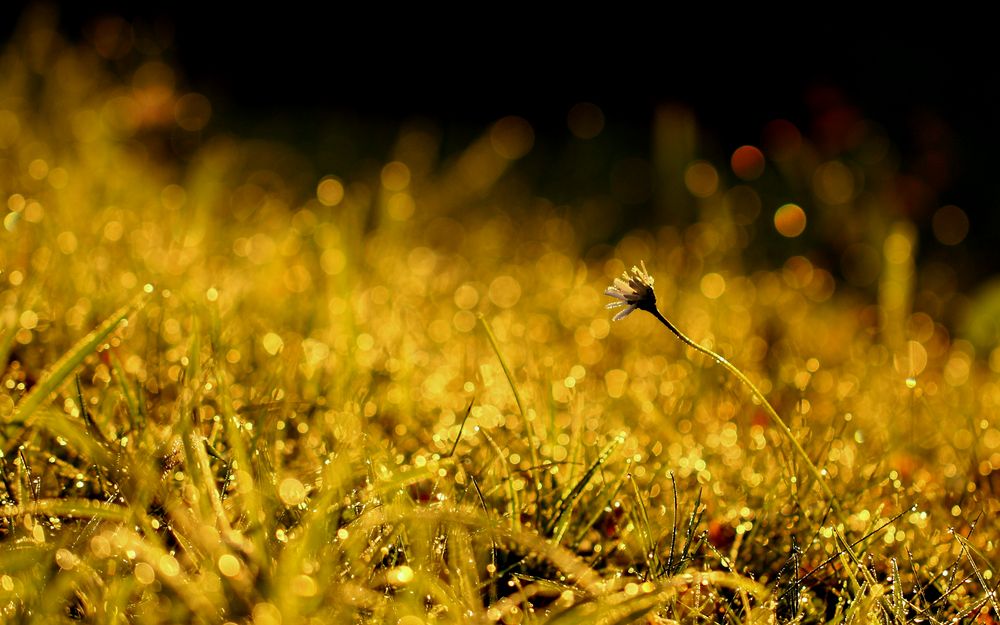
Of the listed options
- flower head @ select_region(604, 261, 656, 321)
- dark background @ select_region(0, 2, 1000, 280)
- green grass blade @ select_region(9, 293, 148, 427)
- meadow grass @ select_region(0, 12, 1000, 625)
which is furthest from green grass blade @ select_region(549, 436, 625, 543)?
dark background @ select_region(0, 2, 1000, 280)

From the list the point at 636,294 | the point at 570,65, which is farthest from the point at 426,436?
the point at 570,65

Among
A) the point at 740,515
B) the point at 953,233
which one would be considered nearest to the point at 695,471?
the point at 740,515

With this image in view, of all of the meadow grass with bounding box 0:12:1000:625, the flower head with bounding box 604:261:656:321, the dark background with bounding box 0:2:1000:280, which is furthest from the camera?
the dark background with bounding box 0:2:1000:280

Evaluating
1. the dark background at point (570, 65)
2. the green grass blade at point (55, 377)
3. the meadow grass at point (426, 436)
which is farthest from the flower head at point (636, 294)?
the dark background at point (570, 65)

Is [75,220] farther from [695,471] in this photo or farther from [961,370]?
[961,370]

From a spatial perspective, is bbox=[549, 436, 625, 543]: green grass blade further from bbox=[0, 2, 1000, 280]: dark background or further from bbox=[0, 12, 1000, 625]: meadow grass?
bbox=[0, 2, 1000, 280]: dark background

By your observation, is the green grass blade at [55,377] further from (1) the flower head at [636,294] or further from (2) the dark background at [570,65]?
(2) the dark background at [570,65]

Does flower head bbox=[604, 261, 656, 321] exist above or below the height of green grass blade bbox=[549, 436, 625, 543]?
above

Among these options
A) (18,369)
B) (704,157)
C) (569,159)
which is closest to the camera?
(18,369)
